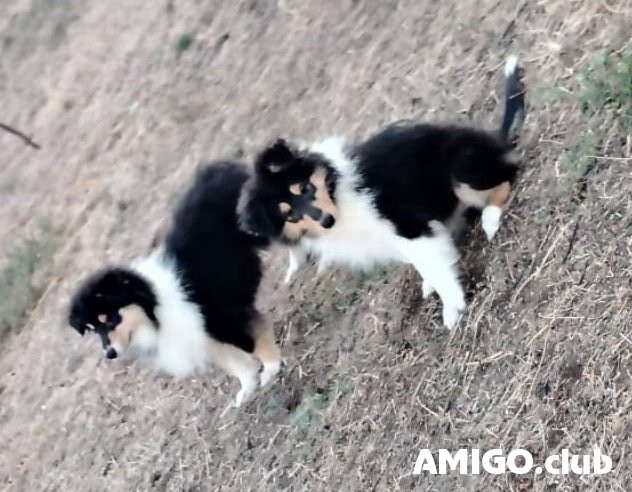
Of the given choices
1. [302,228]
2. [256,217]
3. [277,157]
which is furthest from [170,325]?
[277,157]

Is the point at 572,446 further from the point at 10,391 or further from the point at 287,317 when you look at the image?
the point at 10,391

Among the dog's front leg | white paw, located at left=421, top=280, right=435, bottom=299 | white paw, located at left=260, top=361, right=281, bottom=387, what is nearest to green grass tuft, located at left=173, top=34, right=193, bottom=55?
the dog's front leg

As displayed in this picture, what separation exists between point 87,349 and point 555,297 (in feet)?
14.4

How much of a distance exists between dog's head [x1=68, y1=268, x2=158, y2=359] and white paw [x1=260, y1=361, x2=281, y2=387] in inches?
30.7

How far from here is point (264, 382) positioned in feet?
18.8

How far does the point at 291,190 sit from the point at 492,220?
1.05m

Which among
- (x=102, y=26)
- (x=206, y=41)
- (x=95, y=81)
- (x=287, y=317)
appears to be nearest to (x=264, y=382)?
(x=287, y=317)

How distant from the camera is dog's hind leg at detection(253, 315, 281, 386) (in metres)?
5.61

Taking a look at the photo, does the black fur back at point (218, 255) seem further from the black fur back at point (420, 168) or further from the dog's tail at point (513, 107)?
the dog's tail at point (513, 107)

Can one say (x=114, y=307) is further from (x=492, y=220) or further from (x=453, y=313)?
(x=492, y=220)

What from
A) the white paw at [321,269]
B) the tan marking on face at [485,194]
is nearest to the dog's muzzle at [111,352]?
the white paw at [321,269]

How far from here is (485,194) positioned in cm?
482

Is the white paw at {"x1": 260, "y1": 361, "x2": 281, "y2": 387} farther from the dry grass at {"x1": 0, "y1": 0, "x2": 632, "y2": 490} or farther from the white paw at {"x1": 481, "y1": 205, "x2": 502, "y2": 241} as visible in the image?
the white paw at {"x1": 481, "y1": 205, "x2": 502, "y2": 241}

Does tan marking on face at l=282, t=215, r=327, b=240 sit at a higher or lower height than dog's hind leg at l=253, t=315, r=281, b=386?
higher
